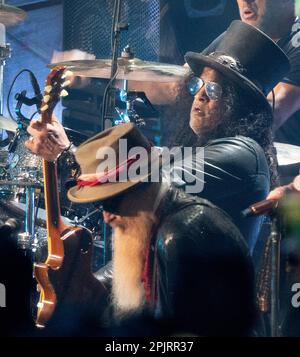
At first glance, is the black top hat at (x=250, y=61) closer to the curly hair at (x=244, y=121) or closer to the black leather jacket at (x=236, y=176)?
the curly hair at (x=244, y=121)

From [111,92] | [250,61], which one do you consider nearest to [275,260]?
[250,61]

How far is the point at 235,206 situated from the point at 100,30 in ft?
8.96

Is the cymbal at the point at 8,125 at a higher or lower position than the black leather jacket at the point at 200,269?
higher

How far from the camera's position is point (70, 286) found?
316 centimetres

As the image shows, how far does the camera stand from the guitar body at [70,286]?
3.14m

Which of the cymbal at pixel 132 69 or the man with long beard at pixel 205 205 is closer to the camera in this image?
the man with long beard at pixel 205 205

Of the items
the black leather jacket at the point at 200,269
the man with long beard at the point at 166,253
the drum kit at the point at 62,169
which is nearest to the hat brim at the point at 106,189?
the man with long beard at the point at 166,253

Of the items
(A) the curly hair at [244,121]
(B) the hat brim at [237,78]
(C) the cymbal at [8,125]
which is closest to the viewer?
(B) the hat brim at [237,78]

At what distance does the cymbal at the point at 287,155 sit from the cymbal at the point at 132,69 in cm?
87

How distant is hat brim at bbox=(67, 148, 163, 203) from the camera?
105 inches

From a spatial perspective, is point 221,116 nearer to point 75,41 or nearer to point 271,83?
point 271,83

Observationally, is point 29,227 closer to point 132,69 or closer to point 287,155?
point 132,69

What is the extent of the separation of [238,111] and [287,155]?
1.41ft

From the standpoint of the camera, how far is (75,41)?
A: 5.62 metres
